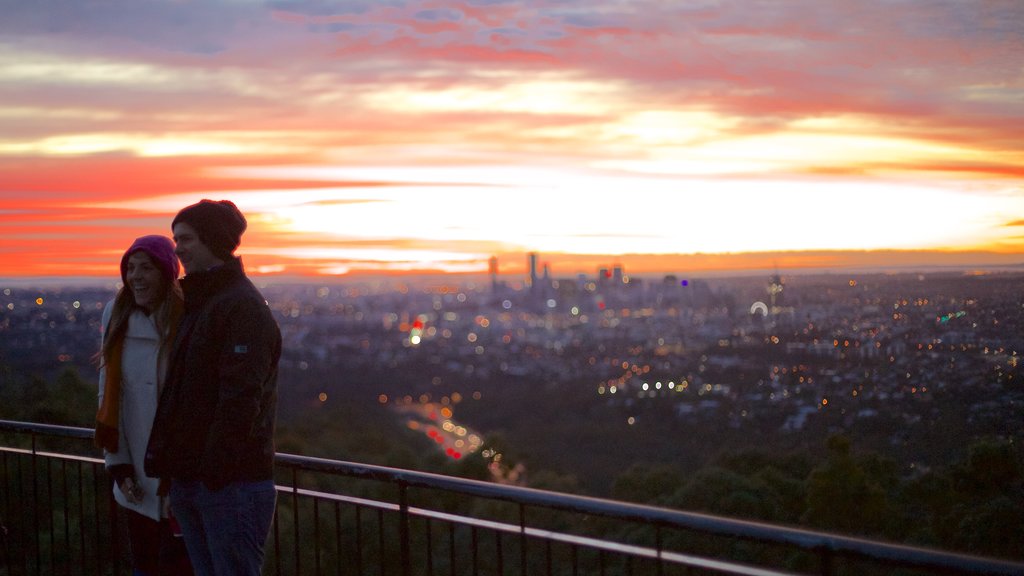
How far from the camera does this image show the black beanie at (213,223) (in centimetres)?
353

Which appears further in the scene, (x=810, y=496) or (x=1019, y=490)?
(x=810, y=496)

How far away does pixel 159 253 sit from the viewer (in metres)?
3.87

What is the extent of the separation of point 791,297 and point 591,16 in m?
8.99

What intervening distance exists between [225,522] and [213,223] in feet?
3.50

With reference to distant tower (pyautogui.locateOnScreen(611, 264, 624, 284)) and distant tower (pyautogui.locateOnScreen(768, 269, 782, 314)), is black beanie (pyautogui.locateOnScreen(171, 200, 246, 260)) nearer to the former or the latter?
distant tower (pyautogui.locateOnScreen(768, 269, 782, 314))

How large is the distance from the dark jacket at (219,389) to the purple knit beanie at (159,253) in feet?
1.29

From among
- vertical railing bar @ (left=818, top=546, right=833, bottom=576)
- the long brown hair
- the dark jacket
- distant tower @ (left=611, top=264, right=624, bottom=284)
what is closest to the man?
the dark jacket

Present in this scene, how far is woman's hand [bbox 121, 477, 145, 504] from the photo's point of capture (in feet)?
12.6

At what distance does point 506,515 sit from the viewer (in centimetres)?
2112

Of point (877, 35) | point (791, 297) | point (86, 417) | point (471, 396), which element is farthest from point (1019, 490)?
point (471, 396)

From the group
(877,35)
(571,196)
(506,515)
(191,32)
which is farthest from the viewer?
(571,196)

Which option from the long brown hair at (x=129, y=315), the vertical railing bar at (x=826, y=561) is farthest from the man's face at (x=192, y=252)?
the vertical railing bar at (x=826, y=561)

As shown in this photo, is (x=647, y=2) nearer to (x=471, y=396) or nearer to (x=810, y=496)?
(x=810, y=496)

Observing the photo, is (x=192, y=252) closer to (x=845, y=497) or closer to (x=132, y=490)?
(x=132, y=490)
